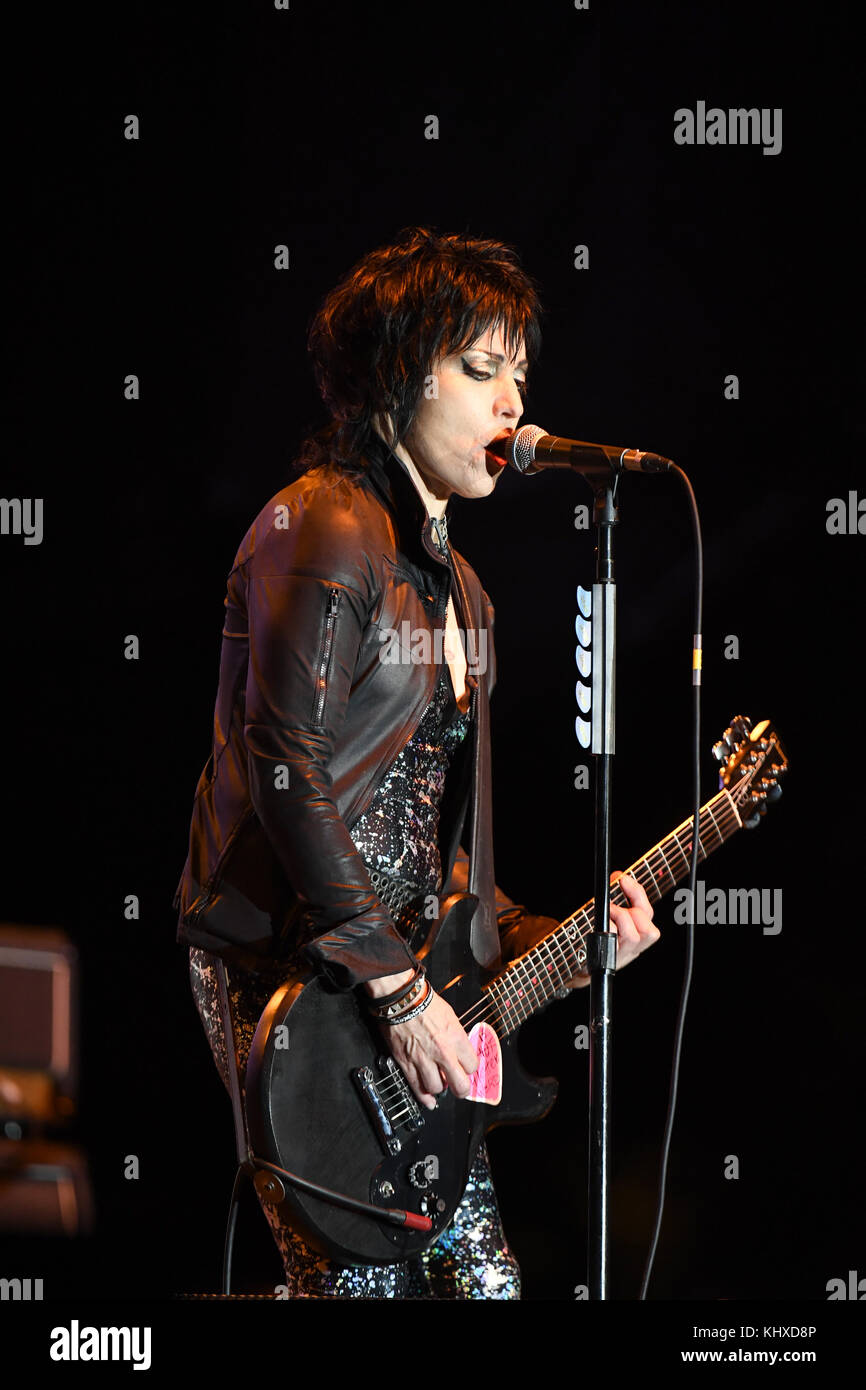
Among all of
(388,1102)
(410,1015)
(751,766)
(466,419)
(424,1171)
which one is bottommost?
(424,1171)

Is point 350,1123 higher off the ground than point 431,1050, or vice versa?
point 431,1050

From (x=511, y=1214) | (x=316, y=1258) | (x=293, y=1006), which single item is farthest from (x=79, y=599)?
(x=511, y=1214)

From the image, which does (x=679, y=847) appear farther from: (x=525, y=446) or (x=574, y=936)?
(x=525, y=446)

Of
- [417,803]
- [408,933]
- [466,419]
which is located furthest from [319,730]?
[466,419]

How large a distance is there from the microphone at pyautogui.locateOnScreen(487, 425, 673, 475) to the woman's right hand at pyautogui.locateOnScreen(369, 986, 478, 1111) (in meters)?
0.89

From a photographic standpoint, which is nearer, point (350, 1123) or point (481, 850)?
point (350, 1123)

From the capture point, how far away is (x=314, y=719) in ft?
7.38

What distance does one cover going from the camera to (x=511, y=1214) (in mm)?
3502

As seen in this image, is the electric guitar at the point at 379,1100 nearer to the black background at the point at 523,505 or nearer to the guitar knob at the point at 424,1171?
the guitar knob at the point at 424,1171

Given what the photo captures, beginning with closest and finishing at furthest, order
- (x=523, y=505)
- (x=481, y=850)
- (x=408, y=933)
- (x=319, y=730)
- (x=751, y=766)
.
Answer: (x=319, y=730), (x=408, y=933), (x=481, y=850), (x=751, y=766), (x=523, y=505)

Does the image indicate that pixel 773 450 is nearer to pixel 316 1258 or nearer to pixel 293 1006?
pixel 293 1006

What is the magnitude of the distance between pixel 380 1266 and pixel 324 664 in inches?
39.0
